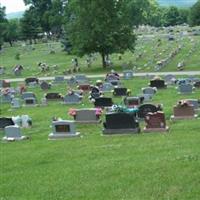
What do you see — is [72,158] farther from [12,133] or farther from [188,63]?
[188,63]

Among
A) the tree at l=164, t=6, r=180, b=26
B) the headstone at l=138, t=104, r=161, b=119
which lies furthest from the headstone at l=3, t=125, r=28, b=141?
the tree at l=164, t=6, r=180, b=26

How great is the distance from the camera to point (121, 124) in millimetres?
22438

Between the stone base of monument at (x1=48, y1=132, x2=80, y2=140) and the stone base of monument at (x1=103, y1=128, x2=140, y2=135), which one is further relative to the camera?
the stone base of monument at (x1=48, y1=132, x2=80, y2=140)

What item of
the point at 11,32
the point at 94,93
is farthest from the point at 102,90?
the point at 11,32

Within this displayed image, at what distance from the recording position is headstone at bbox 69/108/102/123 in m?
25.7

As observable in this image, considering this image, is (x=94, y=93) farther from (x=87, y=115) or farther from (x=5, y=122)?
(x=5, y=122)

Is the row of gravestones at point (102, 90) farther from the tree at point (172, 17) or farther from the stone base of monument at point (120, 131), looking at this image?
the tree at point (172, 17)

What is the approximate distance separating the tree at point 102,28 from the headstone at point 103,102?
2352 cm

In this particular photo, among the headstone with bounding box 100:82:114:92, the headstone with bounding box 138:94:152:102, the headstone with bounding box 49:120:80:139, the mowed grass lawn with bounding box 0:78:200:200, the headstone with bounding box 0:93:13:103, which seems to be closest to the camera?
the mowed grass lawn with bounding box 0:78:200:200

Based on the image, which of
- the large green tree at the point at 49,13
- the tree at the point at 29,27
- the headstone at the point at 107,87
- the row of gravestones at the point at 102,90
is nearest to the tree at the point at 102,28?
the row of gravestones at the point at 102,90

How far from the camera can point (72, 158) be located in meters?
17.5

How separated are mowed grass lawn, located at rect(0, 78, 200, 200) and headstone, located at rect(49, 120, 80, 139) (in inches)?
17.2

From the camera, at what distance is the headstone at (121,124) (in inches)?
878

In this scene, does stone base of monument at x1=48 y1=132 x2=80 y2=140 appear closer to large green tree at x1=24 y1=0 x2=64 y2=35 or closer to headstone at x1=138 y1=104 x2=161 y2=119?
headstone at x1=138 y1=104 x2=161 y2=119
